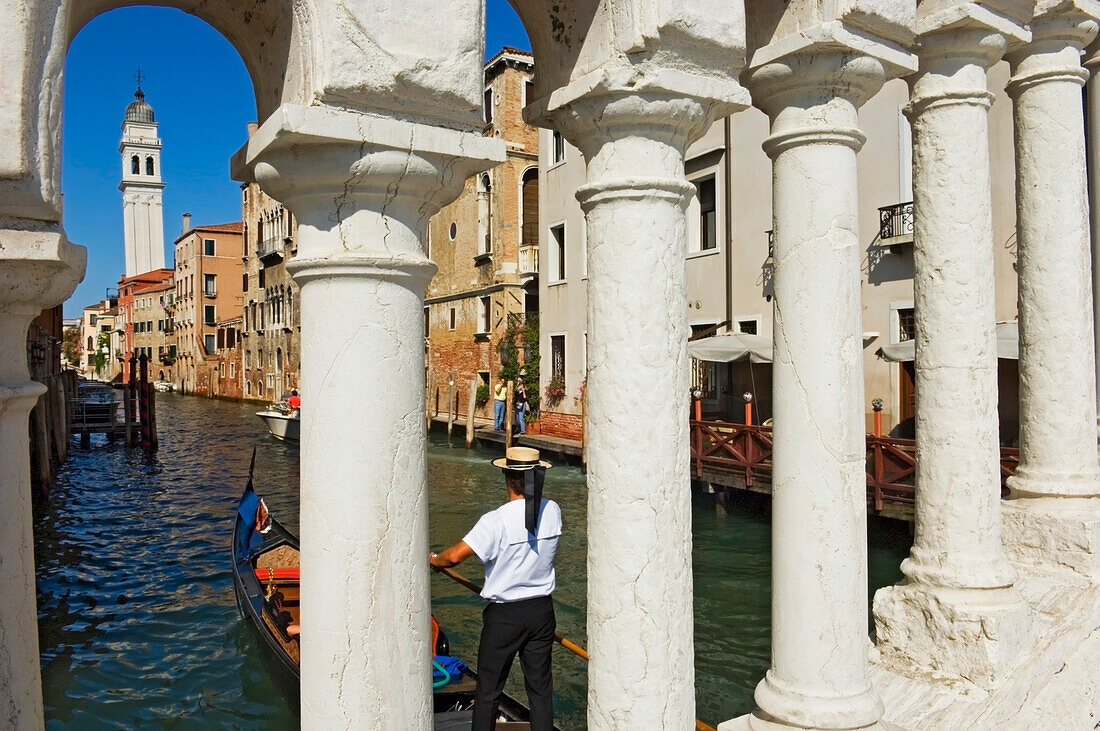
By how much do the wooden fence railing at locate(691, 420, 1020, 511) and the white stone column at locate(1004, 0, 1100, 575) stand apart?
3956 mm

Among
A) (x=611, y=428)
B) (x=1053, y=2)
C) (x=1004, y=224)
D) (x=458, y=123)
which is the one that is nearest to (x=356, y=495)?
(x=611, y=428)

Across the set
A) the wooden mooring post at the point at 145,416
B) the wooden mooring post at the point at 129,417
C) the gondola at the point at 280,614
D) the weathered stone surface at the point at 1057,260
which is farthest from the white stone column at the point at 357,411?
the wooden mooring post at the point at 129,417

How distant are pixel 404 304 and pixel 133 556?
9502 millimetres

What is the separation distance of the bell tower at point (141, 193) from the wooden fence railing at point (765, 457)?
217ft

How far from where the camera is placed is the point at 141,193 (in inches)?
2596

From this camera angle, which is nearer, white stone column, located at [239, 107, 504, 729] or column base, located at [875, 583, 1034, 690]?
white stone column, located at [239, 107, 504, 729]

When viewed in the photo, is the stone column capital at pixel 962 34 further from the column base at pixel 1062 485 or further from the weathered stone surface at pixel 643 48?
the column base at pixel 1062 485

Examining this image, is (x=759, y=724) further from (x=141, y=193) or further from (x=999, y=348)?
(x=141, y=193)

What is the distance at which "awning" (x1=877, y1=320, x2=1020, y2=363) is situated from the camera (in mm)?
7824

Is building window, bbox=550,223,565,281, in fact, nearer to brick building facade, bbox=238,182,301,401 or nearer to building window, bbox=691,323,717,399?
building window, bbox=691,323,717,399

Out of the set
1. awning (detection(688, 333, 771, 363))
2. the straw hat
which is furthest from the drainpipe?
the straw hat

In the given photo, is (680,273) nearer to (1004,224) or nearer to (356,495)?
(356,495)

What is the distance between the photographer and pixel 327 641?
1.72m

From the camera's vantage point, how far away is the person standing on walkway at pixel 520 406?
16875mm
